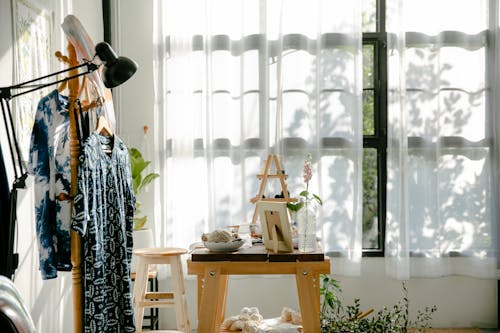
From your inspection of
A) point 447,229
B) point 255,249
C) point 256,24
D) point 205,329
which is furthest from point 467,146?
point 205,329

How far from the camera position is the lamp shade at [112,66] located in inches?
106

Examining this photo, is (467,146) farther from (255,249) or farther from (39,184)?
(39,184)

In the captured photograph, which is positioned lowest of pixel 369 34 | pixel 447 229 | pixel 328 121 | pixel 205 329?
pixel 205 329

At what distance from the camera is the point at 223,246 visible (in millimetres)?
3486

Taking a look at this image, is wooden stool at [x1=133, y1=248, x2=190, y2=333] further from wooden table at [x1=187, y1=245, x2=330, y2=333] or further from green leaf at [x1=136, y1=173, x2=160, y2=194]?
green leaf at [x1=136, y1=173, x2=160, y2=194]

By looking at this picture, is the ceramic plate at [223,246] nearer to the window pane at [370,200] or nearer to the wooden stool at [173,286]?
the wooden stool at [173,286]

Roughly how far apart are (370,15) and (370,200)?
1.47m

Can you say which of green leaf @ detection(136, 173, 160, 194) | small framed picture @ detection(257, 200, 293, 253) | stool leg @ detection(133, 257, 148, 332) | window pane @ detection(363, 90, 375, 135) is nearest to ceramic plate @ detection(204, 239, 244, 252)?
small framed picture @ detection(257, 200, 293, 253)

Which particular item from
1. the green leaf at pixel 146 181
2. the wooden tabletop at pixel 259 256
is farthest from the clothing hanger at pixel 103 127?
the green leaf at pixel 146 181

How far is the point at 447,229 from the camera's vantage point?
5105mm

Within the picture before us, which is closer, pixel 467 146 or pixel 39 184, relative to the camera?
pixel 39 184

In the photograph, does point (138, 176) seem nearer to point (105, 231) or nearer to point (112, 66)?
point (105, 231)

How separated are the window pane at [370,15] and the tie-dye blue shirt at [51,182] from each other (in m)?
3.08

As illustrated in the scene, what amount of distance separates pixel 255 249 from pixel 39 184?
1.30 metres
